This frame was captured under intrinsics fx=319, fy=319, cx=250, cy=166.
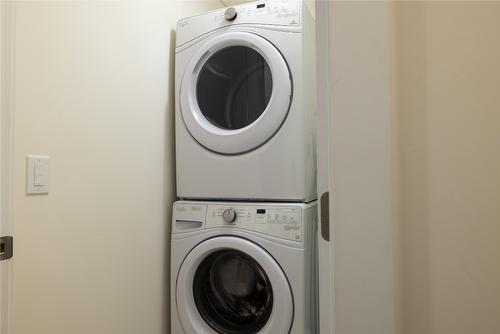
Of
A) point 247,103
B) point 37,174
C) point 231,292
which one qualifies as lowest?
point 231,292

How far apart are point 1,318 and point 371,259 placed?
93 cm

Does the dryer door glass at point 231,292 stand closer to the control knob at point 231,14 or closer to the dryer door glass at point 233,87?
the dryer door glass at point 233,87

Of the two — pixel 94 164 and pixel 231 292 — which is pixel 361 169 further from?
pixel 231 292

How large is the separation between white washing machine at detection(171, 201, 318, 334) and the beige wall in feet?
2.58

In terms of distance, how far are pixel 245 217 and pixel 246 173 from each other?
0.18 meters

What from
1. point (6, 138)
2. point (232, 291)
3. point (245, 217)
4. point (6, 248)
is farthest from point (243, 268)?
point (6, 138)

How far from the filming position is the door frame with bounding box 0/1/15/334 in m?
0.82

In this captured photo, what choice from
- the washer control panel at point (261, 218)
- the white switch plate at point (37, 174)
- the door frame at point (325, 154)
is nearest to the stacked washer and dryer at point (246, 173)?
the washer control panel at point (261, 218)

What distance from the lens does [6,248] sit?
0.83 metres

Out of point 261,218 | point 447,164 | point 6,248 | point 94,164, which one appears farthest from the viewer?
point 261,218

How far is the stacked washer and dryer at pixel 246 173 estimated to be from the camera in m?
1.21

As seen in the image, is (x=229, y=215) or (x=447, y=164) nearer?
(x=447, y=164)

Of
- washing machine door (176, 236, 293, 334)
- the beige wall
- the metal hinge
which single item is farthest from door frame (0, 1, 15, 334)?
the beige wall

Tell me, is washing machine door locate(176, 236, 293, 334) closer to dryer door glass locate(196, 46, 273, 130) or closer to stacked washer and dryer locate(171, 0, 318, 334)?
stacked washer and dryer locate(171, 0, 318, 334)
